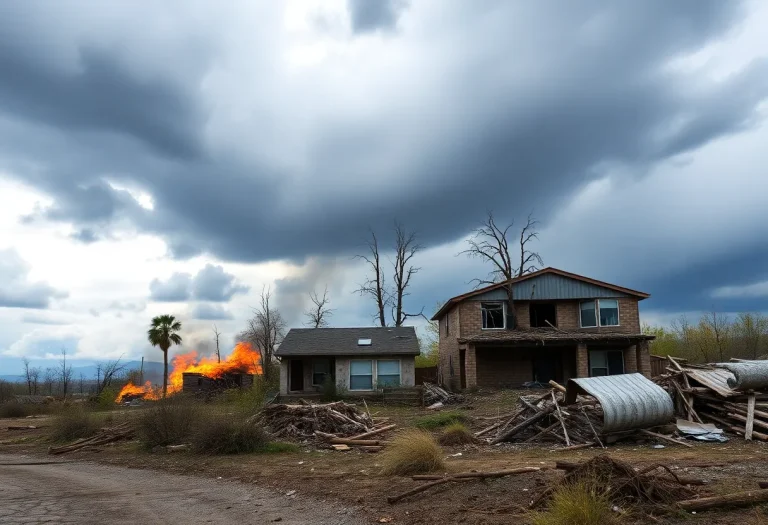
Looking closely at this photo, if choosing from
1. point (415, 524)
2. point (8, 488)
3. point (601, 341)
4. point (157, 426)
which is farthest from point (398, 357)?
point (415, 524)

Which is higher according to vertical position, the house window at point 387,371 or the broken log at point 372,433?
the house window at point 387,371

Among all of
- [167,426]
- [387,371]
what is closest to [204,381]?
[387,371]

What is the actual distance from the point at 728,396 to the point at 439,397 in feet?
47.1

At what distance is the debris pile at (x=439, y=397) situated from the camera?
28.2 m

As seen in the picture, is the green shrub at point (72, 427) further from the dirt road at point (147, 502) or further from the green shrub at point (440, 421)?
the green shrub at point (440, 421)

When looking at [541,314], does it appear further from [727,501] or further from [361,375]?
[727,501]

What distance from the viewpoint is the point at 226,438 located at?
52.2 feet

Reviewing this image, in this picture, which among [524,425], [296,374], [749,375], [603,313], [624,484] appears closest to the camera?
[624,484]

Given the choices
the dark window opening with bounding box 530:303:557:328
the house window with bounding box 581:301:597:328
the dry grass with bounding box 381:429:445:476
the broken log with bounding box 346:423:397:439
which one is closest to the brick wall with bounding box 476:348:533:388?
the dark window opening with bounding box 530:303:557:328

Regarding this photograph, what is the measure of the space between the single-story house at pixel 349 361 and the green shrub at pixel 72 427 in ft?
41.0

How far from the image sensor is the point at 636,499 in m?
7.42

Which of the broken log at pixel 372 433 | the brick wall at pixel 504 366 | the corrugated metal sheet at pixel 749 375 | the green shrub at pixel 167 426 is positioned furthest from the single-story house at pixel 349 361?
the corrugated metal sheet at pixel 749 375

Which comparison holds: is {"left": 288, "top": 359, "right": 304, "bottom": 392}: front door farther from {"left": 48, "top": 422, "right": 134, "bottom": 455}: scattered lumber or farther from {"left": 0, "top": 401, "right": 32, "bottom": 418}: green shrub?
{"left": 0, "top": 401, "right": 32, "bottom": 418}: green shrub

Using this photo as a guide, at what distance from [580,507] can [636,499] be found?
1.61 meters
